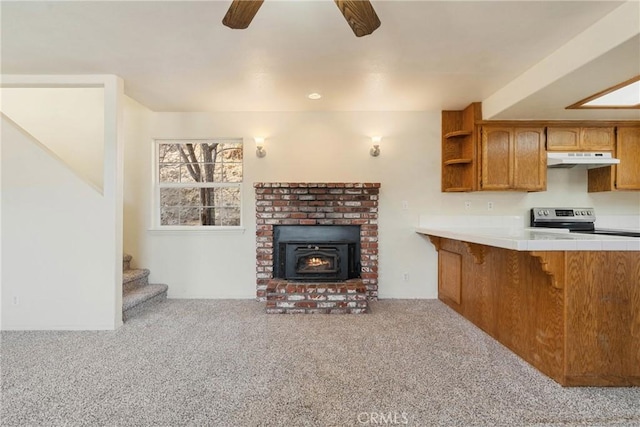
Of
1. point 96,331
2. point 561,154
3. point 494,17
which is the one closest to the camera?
point 494,17

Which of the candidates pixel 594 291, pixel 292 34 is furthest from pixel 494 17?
pixel 594 291

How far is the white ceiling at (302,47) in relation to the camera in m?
1.91

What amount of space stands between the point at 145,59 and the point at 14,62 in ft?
3.74

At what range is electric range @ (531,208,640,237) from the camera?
3759 millimetres

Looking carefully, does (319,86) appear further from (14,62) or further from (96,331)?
(96,331)

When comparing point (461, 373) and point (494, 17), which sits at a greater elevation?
point (494, 17)

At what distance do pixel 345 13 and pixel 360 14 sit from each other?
0.24 feet

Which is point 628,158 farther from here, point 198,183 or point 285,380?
point 198,183

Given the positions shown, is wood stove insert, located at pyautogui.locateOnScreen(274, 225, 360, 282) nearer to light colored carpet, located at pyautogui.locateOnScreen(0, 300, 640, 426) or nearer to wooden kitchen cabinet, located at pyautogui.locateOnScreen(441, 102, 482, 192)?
light colored carpet, located at pyautogui.locateOnScreen(0, 300, 640, 426)

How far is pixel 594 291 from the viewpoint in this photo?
1968mm

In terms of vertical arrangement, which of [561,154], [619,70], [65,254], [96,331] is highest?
[619,70]

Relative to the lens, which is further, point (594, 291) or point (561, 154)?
point (561, 154)

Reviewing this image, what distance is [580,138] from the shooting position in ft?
11.4

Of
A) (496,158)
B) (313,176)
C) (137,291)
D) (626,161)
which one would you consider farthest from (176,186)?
(626,161)
